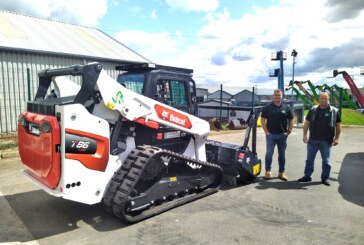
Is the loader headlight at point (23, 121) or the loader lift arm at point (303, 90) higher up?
the loader lift arm at point (303, 90)

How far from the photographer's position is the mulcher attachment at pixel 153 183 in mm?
4062

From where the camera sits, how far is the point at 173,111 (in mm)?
4797

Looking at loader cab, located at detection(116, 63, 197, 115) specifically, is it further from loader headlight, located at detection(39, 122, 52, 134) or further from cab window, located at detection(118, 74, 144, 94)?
loader headlight, located at detection(39, 122, 52, 134)

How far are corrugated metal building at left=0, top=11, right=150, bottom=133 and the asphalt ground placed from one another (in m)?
6.03

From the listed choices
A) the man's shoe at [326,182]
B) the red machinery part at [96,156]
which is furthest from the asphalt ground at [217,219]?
the red machinery part at [96,156]

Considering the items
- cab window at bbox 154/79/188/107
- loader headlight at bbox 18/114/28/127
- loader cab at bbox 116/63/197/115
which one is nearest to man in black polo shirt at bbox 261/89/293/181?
loader cab at bbox 116/63/197/115

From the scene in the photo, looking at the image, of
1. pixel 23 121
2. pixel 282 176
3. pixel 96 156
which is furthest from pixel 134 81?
pixel 282 176

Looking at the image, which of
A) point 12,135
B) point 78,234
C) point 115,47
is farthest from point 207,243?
point 115,47

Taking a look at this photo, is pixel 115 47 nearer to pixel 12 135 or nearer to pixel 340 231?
pixel 12 135

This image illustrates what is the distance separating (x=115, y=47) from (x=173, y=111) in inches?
512

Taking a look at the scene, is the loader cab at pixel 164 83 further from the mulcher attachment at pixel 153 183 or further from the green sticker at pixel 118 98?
the mulcher attachment at pixel 153 183

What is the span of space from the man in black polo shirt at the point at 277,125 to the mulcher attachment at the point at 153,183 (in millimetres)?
1644

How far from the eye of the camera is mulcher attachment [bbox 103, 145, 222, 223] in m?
4.06

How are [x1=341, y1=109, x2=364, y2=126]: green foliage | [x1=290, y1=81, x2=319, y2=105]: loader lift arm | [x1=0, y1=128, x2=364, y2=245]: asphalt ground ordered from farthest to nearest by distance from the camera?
[x1=290, y1=81, x2=319, y2=105]: loader lift arm < [x1=341, y1=109, x2=364, y2=126]: green foliage < [x1=0, y1=128, x2=364, y2=245]: asphalt ground
